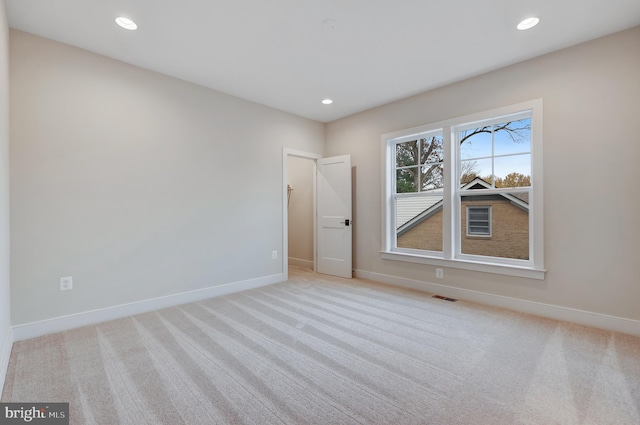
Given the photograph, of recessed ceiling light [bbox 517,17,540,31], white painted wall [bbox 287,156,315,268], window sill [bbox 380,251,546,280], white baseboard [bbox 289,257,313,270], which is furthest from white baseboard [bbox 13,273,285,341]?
recessed ceiling light [bbox 517,17,540,31]

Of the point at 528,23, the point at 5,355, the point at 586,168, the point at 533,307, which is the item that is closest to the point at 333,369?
the point at 5,355

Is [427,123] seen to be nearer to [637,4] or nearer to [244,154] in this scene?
[637,4]

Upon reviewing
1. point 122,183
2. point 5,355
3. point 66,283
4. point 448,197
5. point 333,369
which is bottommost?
point 333,369

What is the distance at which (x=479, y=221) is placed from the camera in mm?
3660

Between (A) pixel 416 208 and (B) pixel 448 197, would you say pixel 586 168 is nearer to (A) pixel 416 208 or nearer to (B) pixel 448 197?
(B) pixel 448 197

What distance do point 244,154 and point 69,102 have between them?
6.25 feet

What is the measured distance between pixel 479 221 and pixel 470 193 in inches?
14.7

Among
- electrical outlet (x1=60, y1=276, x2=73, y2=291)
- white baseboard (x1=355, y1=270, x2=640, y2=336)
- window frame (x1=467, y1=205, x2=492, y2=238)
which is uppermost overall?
window frame (x1=467, y1=205, x2=492, y2=238)

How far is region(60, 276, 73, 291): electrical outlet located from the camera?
107 inches

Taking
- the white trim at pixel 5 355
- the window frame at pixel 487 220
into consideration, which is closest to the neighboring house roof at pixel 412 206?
the window frame at pixel 487 220

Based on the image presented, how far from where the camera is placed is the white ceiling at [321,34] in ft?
7.49

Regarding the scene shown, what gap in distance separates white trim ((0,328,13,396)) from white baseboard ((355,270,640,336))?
3.96 meters

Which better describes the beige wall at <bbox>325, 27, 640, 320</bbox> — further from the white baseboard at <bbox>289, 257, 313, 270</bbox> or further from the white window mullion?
the white baseboard at <bbox>289, 257, 313, 270</bbox>

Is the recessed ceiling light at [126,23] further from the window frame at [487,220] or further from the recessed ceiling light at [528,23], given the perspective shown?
the window frame at [487,220]
